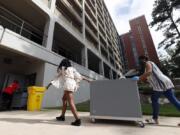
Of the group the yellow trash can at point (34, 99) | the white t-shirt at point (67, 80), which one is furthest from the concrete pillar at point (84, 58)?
the white t-shirt at point (67, 80)

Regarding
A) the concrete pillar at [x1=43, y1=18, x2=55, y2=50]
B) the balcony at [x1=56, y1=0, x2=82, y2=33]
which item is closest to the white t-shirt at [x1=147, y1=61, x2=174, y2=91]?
the concrete pillar at [x1=43, y1=18, x2=55, y2=50]

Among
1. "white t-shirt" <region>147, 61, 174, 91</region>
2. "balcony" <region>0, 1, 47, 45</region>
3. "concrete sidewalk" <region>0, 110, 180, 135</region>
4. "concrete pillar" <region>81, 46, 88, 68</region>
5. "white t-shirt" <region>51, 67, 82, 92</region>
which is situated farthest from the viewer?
"concrete pillar" <region>81, 46, 88, 68</region>

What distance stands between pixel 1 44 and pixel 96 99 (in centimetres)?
473

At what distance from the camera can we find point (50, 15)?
30.2 feet

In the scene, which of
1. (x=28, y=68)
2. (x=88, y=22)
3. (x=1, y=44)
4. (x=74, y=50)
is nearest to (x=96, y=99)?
(x=1, y=44)

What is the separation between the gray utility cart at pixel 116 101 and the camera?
2.76 meters

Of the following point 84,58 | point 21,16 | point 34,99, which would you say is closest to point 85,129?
point 34,99

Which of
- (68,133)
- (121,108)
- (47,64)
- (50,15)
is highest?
(50,15)

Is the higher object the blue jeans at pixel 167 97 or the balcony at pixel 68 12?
the balcony at pixel 68 12

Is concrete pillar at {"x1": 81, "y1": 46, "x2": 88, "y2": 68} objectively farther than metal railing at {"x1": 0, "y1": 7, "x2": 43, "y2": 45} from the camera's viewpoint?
Yes

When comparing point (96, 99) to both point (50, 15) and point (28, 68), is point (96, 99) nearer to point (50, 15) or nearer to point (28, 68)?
point (28, 68)

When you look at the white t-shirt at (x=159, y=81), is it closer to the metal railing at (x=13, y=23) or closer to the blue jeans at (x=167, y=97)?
the blue jeans at (x=167, y=97)

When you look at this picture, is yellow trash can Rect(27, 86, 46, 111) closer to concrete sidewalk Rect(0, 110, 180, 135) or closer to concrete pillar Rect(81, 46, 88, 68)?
concrete sidewalk Rect(0, 110, 180, 135)

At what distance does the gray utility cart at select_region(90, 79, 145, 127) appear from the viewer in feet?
9.07
